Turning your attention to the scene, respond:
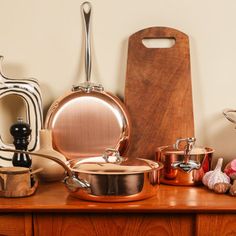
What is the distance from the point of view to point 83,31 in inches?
46.6

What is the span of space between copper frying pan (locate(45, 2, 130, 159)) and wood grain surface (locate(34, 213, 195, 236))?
28 centimetres

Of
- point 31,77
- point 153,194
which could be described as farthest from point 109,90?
point 153,194

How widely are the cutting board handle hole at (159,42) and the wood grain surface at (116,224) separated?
0.51 meters

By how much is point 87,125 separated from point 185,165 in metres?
0.30

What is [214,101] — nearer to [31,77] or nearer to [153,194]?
[153,194]

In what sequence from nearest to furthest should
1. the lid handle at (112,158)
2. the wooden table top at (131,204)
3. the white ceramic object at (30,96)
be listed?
the wooden table top at (131,204) < the lid handle at (112,158) < the white ceramic object at (30,96)

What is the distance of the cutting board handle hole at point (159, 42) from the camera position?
3.88ft

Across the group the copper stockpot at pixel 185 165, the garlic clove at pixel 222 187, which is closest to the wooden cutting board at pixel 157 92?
the copper stockpot at pixel 185 165

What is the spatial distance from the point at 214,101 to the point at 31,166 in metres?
0.55

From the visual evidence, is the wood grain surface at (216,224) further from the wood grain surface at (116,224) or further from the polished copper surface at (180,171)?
the polished copper surface at (180,171)

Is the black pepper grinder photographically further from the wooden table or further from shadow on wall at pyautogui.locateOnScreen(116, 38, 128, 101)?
shadow on wall at pyautogui.locateOnScreen(116, 38, 128, 101)

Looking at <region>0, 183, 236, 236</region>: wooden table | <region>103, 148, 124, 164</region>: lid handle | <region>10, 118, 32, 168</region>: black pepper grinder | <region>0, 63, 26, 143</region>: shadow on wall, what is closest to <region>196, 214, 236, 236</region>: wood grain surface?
<region>0, 183, 236, 236</region>: wooden table

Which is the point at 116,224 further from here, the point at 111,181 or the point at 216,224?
the point at 216,224

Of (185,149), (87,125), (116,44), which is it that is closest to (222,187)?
(185,149)
